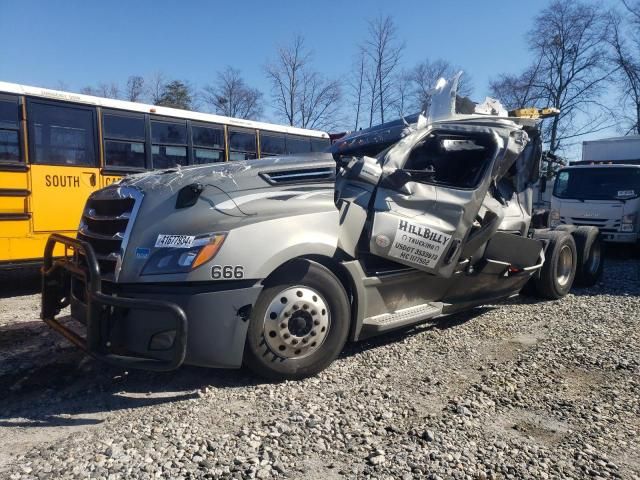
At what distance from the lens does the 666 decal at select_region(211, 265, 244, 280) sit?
3.54 meters

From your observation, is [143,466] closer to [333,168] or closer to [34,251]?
[333,168]

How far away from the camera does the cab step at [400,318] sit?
14.3ft

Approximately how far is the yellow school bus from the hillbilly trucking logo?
6.15 meters

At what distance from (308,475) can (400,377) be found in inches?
61.3

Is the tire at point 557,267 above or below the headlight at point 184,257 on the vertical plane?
below

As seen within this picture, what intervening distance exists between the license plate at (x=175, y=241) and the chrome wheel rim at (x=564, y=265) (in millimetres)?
5500

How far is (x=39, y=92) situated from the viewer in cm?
793

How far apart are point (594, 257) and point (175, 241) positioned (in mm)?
6955

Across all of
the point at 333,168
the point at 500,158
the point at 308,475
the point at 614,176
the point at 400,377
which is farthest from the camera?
the point at 614,176

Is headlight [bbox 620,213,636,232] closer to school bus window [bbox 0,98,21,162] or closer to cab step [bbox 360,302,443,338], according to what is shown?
cab step [bbox 360,302,443,338]

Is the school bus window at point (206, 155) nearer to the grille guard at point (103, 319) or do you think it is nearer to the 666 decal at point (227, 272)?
the grille guard at point (103, 319)

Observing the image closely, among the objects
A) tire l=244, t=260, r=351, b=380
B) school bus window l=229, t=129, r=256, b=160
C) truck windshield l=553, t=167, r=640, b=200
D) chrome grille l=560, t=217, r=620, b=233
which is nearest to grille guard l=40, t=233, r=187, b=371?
tire l=244, t=260, r=351, b=380

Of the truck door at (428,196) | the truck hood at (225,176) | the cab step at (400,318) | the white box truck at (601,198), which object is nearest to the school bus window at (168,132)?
the truck hood at (225,176)

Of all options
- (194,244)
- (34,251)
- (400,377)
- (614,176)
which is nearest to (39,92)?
(34,251)
